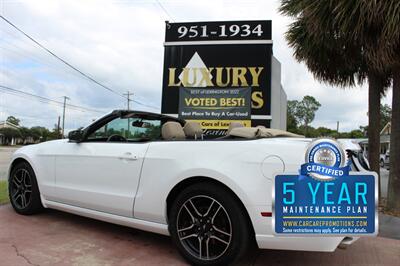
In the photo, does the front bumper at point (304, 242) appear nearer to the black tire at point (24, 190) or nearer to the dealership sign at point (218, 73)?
the black tire at point (24, 190)

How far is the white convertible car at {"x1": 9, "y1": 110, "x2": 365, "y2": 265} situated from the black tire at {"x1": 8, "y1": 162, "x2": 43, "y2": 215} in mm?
111

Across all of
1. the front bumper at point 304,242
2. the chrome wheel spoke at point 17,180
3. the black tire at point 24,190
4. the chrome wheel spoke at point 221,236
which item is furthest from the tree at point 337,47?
the chrome wheel spoke at point 17,180

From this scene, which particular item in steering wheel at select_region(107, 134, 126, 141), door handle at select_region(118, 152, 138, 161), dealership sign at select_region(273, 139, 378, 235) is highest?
steering wheel at select_region(107, 134, 126, 141)

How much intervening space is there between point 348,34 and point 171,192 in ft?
15.8

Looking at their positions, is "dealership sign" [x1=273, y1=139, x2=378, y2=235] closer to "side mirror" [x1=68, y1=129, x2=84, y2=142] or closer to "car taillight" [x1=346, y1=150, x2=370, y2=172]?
"car taillight" [x1=346, y1=150, x2=370, y2=172]

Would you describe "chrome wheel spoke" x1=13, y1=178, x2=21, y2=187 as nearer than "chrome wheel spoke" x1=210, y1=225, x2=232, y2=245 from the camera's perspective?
No

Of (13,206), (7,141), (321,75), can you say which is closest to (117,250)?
(13,206)

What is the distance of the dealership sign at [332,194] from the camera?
290 cm

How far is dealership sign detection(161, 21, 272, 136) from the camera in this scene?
991 centimetres

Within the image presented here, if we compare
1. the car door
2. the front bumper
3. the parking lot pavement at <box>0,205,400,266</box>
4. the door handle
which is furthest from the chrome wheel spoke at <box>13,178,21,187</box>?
the front bumper

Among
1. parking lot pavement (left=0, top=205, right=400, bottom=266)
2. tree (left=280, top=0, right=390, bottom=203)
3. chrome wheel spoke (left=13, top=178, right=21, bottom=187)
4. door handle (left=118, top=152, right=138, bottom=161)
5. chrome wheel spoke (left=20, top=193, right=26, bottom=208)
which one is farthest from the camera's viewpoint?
tree (left=280, top=0, right=390, bottom=203)

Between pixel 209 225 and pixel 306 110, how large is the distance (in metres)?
65.7

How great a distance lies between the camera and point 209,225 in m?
3.46

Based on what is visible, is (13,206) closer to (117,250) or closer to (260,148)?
(117,250)
